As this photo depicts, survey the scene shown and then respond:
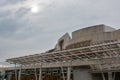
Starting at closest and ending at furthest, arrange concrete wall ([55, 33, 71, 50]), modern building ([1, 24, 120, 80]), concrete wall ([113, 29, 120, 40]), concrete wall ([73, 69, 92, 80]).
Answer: modern building ([1, 24, 120, 80]) → concrete wall ([73, 69, 92, 80]) → concrete wall ([113, 29, 120, 40]) → concrete wall ([55, 33, 71, 50])

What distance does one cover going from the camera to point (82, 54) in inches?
865

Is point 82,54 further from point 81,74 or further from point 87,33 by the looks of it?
point 87,33

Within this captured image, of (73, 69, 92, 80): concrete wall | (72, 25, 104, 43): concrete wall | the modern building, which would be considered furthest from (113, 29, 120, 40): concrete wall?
(73, 69, 92, 80): concrete wall

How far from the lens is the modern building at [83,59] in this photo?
20953 mm

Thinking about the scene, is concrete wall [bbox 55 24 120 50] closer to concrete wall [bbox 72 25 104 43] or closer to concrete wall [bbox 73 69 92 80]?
concrete wall [bbox 72 25 104 43]

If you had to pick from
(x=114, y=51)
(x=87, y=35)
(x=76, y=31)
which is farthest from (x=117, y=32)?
(x=114, y=51)

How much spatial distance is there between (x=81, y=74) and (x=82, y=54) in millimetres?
4072

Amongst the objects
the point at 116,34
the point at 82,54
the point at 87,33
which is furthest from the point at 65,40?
the point at 82,54

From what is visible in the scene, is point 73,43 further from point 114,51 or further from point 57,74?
point 114,51

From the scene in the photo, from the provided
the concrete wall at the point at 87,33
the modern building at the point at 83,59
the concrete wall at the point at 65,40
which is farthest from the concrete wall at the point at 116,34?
the concrete wall at the point at 65,40

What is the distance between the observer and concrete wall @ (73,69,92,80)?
24214 millimetres

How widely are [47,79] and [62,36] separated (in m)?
10.1

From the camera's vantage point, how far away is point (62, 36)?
3850cm

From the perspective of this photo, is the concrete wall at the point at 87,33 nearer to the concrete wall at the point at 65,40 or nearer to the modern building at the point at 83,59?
the modern building at the point at 83,59
